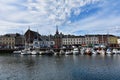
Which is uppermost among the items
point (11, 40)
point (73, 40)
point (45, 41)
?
point (11, 40)

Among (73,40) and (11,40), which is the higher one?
(11,40)

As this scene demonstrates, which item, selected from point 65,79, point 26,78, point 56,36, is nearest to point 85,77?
point 65,79

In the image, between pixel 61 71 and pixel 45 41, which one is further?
pixel 45 41

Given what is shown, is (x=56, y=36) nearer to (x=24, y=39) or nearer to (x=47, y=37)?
(x=47, y=37)

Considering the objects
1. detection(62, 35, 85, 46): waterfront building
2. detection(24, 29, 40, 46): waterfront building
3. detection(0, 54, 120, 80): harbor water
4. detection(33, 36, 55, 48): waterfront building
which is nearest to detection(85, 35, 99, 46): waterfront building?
detection(62, 35, 85, 46): waterfront building

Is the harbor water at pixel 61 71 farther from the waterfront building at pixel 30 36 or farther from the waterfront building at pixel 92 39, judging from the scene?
the waterfront building at pixel 92 39

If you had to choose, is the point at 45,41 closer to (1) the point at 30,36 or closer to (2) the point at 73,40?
(1) the point at 30,36

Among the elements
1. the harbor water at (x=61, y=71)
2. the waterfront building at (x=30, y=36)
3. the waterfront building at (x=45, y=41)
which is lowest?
the harbor water at (x=61, y=71)

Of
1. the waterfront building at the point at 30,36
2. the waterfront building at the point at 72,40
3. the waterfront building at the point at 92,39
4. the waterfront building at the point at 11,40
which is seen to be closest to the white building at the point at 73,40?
the waterfront building at the point at 72,40

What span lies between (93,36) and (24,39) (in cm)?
5189

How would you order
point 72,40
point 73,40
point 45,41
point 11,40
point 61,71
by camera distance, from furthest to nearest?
1. point 72,40
2. point 73,40
3. point 11,40
4. point 45,41
5. point 61,71

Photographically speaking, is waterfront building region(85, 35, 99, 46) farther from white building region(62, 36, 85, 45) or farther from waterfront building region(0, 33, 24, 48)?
waterfront building region(0, 33, 24, 48)

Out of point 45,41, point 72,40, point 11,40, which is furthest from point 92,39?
point 11,40

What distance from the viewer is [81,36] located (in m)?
169
